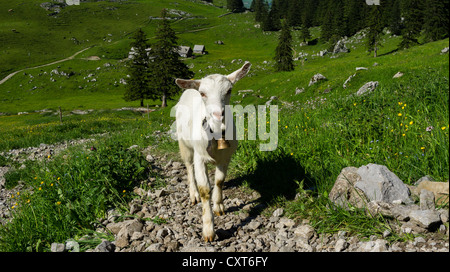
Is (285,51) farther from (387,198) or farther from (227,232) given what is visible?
(387,198)

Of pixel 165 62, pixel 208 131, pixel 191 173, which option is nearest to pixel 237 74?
pixel 208 131

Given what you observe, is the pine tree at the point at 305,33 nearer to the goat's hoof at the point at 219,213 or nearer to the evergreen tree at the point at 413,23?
the evergreen tree at the point at 413,23

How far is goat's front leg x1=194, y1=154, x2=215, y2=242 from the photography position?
15.1 feet

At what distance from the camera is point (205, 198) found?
4.95 metres

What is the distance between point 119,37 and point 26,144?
428ft

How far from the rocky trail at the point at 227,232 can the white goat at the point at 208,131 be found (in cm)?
37

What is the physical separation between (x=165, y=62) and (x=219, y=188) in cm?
4201

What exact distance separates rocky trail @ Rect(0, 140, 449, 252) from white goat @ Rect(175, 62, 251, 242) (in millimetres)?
367

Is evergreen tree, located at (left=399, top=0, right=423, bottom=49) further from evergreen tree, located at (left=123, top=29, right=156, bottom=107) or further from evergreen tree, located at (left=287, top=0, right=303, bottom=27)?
evergreen tree, located at (left=287, top=0, right=303, bottom=27)

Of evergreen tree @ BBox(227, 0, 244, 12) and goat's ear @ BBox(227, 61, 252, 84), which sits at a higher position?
evergreen tree @ BBox(227, 0, 244, 12)

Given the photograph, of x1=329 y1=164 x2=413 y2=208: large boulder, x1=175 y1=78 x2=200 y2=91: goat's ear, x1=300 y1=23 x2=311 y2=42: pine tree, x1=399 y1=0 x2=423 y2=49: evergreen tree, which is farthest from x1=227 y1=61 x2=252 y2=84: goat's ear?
x1=300 y1=23 x2=311 y2=42: pine tree

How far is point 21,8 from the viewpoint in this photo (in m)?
146

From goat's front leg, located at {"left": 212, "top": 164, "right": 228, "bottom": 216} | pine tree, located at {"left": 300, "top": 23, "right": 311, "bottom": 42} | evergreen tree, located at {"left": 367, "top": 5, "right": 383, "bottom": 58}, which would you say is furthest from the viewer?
pine tree, located at {"left": 300, "top": 23, "right": 311, "bottom": 42}
